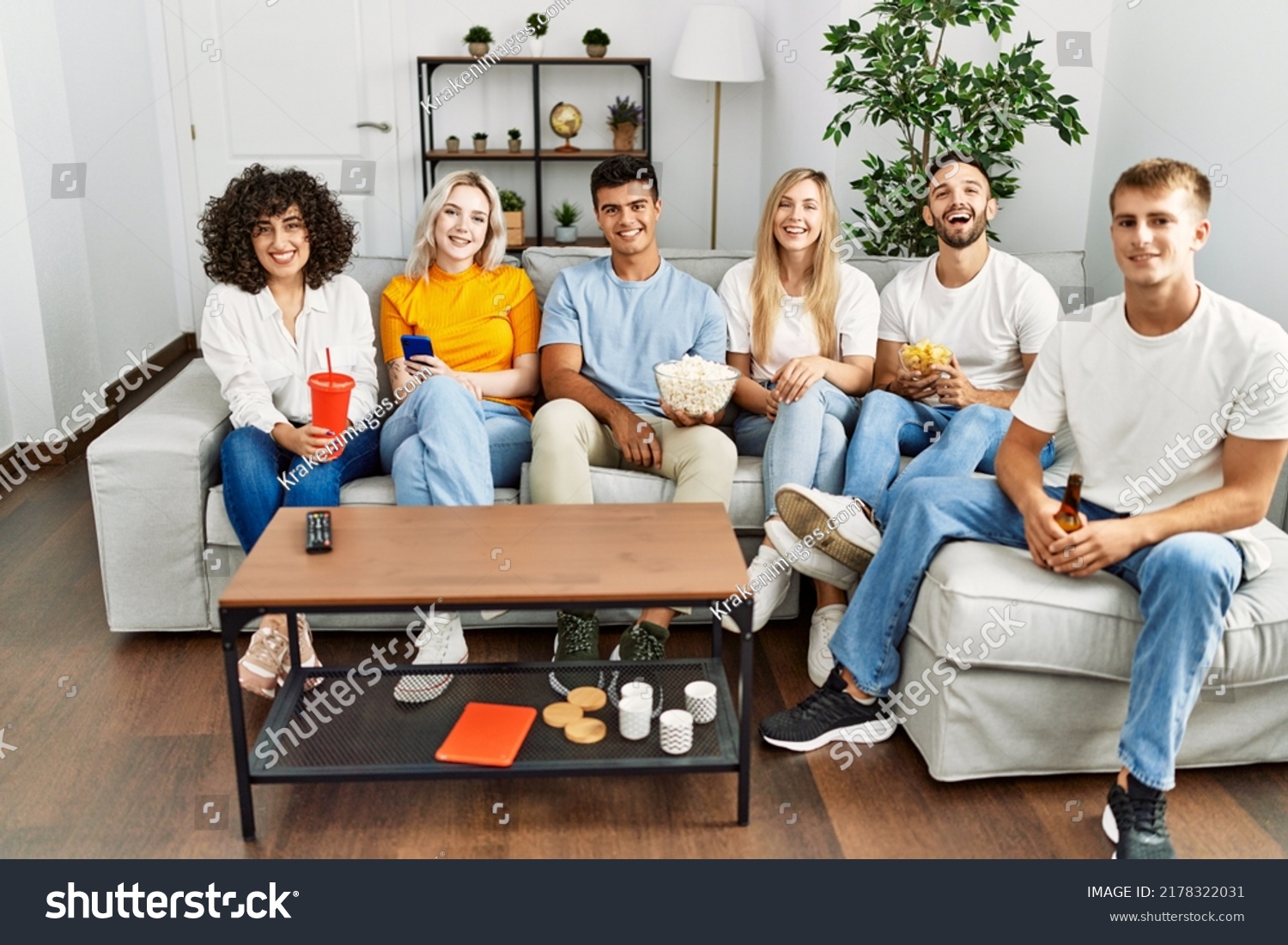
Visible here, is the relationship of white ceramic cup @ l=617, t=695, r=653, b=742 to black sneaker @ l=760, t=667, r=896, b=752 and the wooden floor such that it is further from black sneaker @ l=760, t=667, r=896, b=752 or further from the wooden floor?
black sneaker @ l=760, t=667, r=896, b=752

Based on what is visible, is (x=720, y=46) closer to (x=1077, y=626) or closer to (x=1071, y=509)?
(x=1071, y=509)

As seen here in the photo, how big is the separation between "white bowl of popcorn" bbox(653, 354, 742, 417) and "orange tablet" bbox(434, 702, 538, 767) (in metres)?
0.78

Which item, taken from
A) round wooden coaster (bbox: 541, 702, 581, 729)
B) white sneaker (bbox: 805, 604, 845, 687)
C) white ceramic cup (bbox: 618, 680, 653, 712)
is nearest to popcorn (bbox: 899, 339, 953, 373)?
white sneaker (bbox: 805, 604, 845, 687)

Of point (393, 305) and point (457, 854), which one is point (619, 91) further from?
point (457, 854)

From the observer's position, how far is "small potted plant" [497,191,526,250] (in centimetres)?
477

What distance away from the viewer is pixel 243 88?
16.1 feet

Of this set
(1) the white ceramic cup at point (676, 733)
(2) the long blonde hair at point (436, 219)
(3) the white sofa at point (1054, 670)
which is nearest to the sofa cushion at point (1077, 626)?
(3) the white sofa at point (1054, 670)

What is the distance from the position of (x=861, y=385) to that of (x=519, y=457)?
0.80 metres

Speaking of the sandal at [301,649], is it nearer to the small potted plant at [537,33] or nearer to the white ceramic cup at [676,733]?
the white ceramic cup at [676,733]

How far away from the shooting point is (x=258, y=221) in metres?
2.50

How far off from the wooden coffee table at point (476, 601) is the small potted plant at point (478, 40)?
3.20 m

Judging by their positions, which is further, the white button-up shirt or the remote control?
the white button-up shirt

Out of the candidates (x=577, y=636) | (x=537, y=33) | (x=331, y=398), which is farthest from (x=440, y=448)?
(x=537, y=33)

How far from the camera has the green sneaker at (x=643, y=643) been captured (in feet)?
7.29
